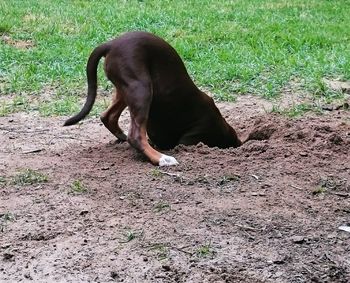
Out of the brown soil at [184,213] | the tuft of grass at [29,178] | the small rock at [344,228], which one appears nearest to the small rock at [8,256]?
the brown soil at [184,213]

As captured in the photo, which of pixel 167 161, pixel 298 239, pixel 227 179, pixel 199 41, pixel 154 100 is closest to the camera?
pixel 298 239

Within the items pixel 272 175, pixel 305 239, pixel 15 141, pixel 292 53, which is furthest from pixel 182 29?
pixel 305 239

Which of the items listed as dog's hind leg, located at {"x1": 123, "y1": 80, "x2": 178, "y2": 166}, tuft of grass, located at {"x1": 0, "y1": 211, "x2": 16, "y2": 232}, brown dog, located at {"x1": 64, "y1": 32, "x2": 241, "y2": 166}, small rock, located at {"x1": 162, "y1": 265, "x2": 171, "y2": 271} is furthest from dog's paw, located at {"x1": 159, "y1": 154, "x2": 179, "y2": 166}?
small rock, located at {"x1": 162, "y1": 265, "x2": 171, "y2": 271}

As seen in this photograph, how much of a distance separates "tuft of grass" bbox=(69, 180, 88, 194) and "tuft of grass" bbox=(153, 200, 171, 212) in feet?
1.94

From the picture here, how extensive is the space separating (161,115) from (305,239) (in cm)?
239

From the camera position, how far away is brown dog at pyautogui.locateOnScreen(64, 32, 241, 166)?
6.10 metres

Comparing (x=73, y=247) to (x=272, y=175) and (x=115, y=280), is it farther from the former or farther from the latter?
(x=272, y=175)

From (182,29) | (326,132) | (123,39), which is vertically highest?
(123,39)

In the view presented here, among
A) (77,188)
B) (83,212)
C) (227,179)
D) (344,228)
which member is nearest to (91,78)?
(77,188)

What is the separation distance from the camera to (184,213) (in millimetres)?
4805

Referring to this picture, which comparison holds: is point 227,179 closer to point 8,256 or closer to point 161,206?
point 161,206

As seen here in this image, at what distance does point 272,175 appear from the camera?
18.1 feet

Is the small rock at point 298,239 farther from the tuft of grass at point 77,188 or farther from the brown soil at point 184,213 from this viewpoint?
the tuft of grass at point 77,188

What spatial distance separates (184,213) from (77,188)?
0.89 metres
